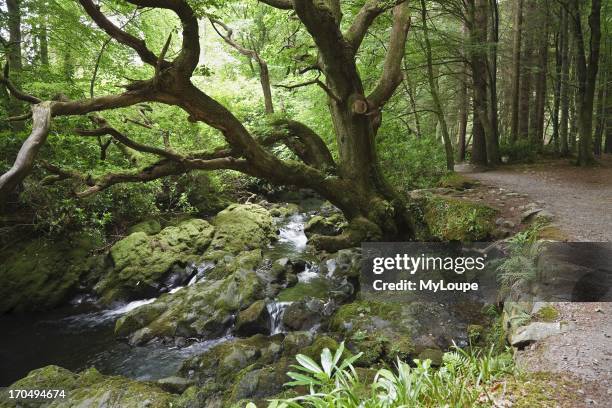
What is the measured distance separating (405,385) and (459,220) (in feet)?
17.4

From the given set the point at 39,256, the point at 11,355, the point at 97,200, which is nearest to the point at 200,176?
the point at 97,200

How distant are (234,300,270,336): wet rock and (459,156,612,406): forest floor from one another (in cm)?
420

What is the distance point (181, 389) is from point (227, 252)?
4.91 meters

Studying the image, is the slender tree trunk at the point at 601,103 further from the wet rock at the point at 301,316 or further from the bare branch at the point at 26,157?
the bare branch at the point at 26,157

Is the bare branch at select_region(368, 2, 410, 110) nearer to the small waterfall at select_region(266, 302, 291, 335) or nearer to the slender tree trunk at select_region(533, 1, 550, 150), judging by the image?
the small waterfall at select_region(266, 302, 291, 335)

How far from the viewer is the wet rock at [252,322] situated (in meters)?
6.43

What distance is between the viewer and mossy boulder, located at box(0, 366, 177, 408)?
13.6 ft

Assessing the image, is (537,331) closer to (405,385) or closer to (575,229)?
(405,385)

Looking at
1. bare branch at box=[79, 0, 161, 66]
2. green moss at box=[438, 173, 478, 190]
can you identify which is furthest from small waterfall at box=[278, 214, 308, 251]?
bare branch at box=[79, 0, 161, 66]

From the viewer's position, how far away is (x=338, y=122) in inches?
313

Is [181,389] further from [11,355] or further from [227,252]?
[227,252]

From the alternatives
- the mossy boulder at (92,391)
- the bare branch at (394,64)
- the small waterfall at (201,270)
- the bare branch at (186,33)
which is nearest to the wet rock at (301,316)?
the mossy boulder at (92,391)

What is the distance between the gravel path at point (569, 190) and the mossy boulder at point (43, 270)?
9.68 metres

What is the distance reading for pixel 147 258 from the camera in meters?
8.80
